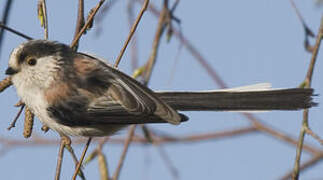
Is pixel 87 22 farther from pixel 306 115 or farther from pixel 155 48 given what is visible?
pixel 306 115

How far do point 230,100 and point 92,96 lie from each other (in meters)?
0.69

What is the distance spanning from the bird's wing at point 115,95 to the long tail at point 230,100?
0.63 feet

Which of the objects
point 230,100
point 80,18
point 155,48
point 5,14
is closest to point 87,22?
point 80,18

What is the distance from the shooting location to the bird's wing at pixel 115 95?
2.80m

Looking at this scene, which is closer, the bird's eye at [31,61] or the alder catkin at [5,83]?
the alder catkin at [5,83]

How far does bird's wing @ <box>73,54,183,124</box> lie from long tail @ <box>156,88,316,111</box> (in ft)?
→ 0.63

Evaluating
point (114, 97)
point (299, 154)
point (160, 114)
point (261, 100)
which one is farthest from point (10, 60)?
point (299, 154)

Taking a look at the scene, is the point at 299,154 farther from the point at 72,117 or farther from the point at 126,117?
the point at 72,117

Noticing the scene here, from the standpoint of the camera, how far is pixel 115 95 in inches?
112

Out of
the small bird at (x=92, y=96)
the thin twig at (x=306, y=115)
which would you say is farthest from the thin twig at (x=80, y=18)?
the thin twig at (x=306, y=115)

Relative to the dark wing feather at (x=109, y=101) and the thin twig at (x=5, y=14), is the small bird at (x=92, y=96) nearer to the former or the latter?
the dark wing feather at (x=109, y=101)

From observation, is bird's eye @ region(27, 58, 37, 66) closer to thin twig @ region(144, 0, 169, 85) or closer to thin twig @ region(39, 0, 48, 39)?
thin twig @ region(39, 0, 48, 39)

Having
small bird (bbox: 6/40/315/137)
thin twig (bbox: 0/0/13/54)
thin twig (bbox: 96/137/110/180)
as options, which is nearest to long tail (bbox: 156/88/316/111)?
small bird (bbox: 6/40/315/137)

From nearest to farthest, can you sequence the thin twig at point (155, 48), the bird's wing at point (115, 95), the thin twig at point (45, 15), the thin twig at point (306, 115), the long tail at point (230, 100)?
the thin twig at point (306, 115)
the thin twig at point (45, 15)
the bird's wing at point (115, 95)
the long tail at point (230, 100)
the thin twig at point (155, 48)
